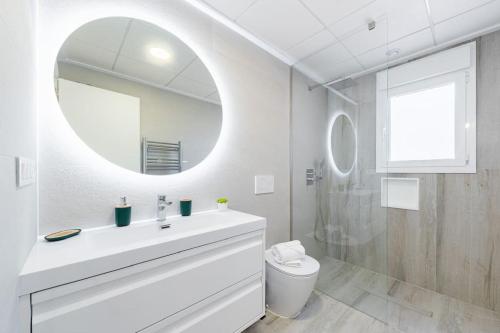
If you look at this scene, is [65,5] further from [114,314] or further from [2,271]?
[114,314]

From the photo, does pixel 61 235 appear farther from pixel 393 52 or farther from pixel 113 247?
pixel 393 52

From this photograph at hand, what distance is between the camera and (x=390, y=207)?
206 cm

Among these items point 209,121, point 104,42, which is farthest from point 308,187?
point 104,42

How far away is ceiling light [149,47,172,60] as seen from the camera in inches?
47.8

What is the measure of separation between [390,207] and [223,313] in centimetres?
194

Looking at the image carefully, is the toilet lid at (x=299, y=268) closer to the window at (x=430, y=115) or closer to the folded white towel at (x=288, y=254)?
the folded white towel at (x=288, y=254)

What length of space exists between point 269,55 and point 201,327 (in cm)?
208

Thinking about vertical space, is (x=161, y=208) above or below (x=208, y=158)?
below

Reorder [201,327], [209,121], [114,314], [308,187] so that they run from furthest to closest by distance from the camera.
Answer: [308,187], [209,121], [201,327], [114,314]

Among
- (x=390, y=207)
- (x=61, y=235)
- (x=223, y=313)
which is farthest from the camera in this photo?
(x=390, y=207)

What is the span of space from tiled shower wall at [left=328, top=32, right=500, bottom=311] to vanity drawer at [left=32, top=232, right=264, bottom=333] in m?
1.28

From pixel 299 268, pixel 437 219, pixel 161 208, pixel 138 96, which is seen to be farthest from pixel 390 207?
pixel 138 96

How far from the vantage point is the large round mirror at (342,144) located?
1.86 meters

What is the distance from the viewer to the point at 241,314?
1114mm
